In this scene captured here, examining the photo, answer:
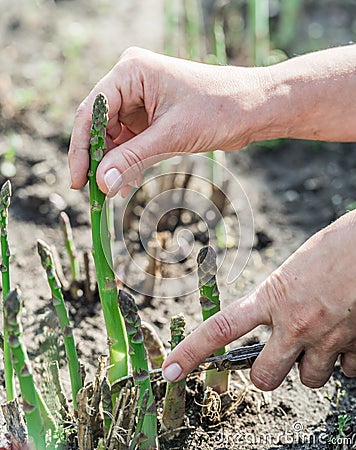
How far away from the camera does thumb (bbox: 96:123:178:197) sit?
1640 mm

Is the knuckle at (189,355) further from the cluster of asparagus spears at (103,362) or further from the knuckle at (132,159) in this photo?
the knuckle at (132,159)

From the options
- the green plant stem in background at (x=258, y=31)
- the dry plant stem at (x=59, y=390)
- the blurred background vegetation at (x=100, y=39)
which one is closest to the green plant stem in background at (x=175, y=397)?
the dry plant stem at (x=59, y=390)

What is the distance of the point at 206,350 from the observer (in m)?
1.60

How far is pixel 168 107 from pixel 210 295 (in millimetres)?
463

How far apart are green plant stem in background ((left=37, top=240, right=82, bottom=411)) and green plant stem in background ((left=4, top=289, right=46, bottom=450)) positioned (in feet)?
0.59

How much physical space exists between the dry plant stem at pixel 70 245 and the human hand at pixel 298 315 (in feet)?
2.19

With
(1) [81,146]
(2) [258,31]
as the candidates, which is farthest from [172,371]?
(2) [258,31]

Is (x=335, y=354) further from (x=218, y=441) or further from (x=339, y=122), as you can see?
(x=339, y=122)

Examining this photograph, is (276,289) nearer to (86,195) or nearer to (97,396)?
(97,396)

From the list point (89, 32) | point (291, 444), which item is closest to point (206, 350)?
point (291, 444)

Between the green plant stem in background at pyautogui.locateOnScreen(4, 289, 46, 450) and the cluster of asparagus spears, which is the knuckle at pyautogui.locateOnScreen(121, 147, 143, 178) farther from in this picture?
the green plant stem in background at pyautogui.locateOnScreen(4, 289, 46, 450)

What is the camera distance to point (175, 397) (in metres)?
1.69

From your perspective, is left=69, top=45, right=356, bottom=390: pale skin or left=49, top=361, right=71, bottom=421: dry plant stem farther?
left=49, top=361, right=71, bottom=421: dry plant stem

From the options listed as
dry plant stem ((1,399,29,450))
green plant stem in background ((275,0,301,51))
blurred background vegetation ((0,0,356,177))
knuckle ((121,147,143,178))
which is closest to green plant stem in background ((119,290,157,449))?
dry plant stem ((1,399,29,450))
